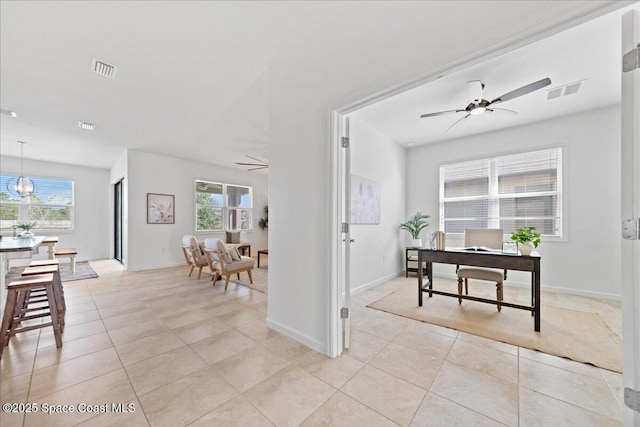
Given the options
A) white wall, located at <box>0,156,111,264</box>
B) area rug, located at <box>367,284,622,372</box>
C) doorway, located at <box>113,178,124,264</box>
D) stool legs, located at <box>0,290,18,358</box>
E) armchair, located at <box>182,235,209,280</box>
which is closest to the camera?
stool legs, located at <box>0,290,18,358</box>

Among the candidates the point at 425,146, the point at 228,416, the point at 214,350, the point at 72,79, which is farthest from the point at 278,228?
the point at 425,146

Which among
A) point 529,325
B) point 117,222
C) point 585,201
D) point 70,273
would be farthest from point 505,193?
point 117,222

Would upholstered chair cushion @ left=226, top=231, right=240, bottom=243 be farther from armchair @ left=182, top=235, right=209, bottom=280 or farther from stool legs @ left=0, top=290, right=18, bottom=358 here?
stool legs @ left=0, top=290, right=18, bottom=358

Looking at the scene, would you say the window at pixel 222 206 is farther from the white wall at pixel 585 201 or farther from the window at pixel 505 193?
the white wall at pixel 585 201

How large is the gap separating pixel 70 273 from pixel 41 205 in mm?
2629

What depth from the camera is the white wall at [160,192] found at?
5551mm

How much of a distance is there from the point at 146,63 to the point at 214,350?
2916 mm

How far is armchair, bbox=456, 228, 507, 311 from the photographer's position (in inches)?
116

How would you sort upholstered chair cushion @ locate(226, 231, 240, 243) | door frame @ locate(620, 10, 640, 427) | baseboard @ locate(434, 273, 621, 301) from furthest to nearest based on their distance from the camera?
upholstered chair cushion @ locate(226, 231, 240, 243), baseboard @ locate(434, 273, 621, 301), door frame @ locate(620, 10, 640, 427)

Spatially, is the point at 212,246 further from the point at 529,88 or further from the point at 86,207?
the point at 86,207

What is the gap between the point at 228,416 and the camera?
1430 millimetres

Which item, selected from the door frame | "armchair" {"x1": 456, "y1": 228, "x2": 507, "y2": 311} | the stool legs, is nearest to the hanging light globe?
the stool legs

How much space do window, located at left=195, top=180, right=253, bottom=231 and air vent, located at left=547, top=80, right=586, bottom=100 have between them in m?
7.30

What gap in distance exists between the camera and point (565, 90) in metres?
3.02
